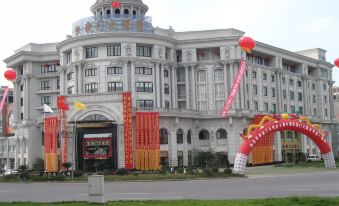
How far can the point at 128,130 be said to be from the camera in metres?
59.5

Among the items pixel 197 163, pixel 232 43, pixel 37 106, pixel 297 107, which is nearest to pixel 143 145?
pixel 197 163

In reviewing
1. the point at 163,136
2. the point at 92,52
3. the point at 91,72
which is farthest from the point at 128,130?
the point at 92,52

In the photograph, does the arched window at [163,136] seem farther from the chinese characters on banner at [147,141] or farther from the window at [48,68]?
the window at [48,68]

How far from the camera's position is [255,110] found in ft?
251

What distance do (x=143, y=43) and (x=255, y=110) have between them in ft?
68.7

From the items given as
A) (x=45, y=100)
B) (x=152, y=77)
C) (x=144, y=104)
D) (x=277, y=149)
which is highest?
(x=152, y=77)

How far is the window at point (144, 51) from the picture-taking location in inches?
2731

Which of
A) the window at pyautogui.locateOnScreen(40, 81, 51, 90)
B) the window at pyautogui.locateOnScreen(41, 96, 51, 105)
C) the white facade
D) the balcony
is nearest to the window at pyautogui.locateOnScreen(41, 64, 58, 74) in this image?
the white facade

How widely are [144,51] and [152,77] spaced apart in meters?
3.87

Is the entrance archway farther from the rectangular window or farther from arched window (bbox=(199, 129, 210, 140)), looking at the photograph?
the rectangular window

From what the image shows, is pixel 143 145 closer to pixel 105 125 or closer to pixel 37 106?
pixel 105 125

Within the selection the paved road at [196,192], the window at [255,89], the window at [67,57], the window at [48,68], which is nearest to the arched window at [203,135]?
the window at [255,89]

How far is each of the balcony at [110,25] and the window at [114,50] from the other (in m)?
2.26

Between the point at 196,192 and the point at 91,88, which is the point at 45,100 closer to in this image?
the point at 91,88
